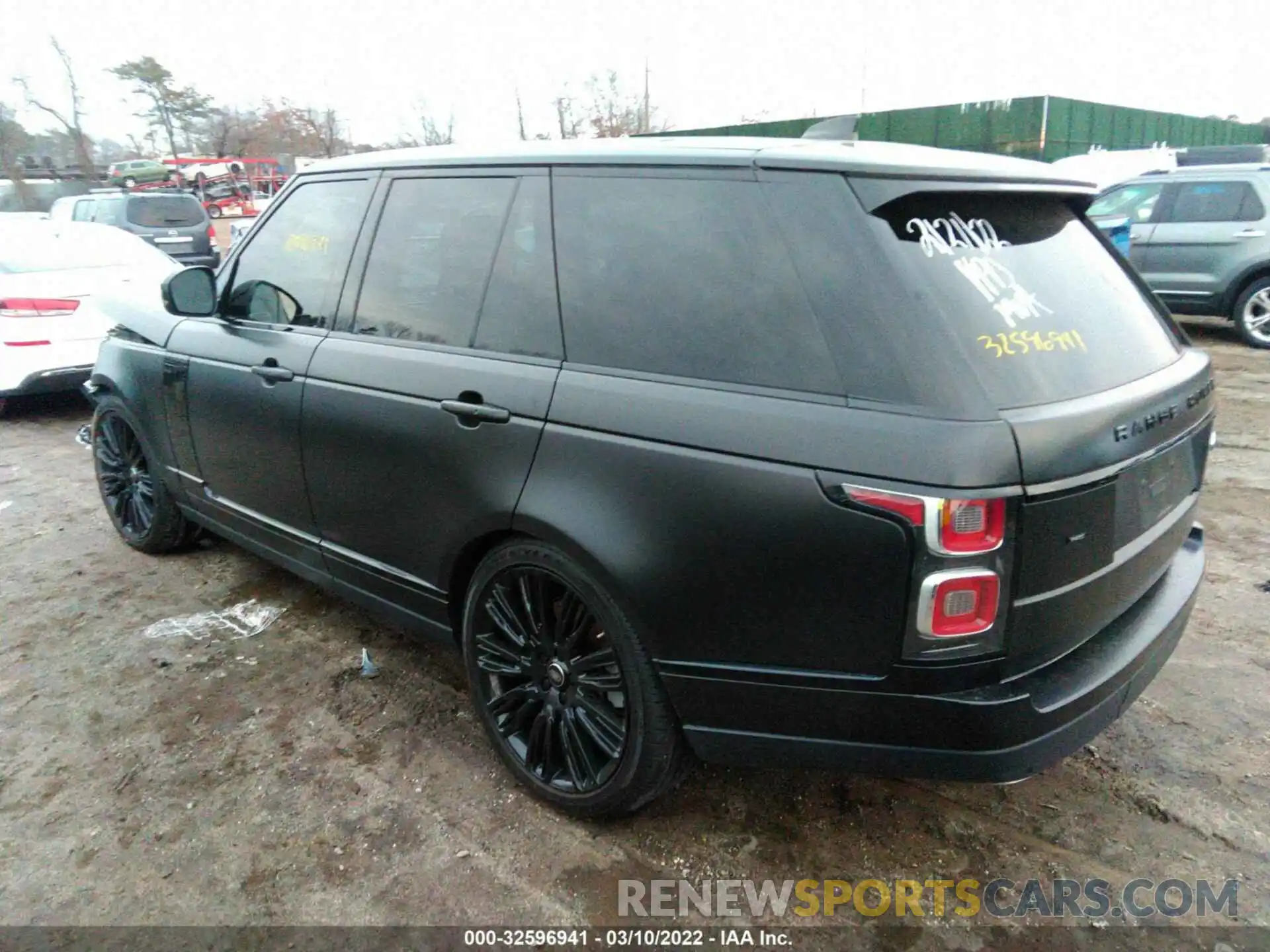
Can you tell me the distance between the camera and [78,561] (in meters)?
4.57

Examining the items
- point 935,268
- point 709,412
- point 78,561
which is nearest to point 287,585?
point 78,561

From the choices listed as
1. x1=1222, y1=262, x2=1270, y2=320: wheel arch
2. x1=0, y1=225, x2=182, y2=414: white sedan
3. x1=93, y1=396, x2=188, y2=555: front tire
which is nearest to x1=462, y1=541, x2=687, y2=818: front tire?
x1=93, y1=396, x2=188, y2=555: front tire

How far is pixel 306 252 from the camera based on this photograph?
3.42m

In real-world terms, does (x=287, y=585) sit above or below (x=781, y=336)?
below

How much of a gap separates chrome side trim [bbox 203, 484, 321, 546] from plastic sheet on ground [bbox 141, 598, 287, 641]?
20.4 inches

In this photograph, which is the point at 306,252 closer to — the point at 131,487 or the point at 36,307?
the point at 131,487

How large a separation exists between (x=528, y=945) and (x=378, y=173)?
2.53 meters

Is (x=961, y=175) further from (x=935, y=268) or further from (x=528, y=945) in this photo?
(x=528, y=945)

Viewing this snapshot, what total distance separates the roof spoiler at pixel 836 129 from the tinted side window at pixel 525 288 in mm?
882

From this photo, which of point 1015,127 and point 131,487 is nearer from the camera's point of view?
point 131,487

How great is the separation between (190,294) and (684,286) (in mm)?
2445

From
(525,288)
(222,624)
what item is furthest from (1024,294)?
(222,624)

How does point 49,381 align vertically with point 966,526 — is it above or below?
below

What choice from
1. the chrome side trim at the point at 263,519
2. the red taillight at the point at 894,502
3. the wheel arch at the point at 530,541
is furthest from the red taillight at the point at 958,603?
the chrome side trim at the point at 263,519
